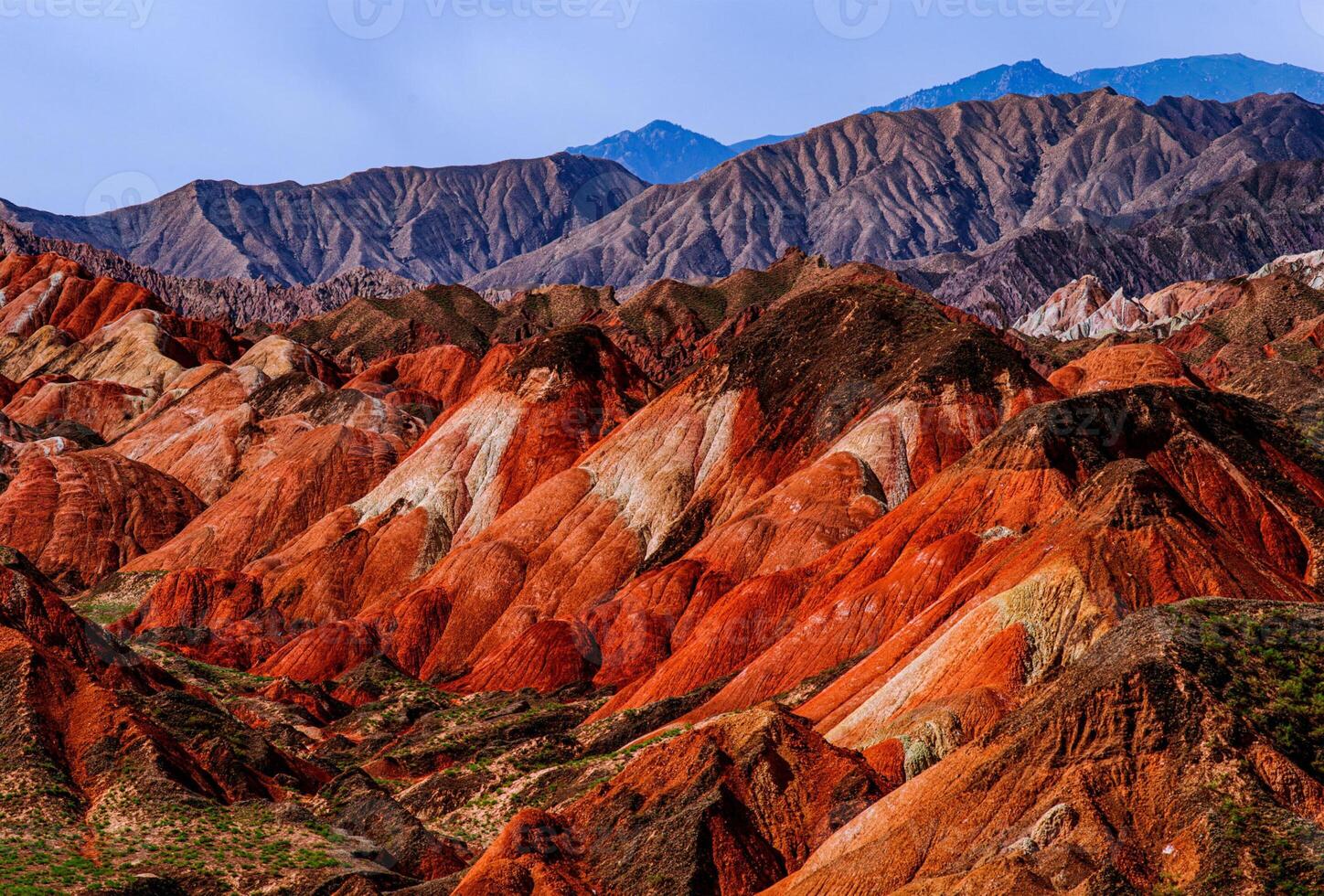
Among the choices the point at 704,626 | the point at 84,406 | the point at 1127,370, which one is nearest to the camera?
the point at 704,626

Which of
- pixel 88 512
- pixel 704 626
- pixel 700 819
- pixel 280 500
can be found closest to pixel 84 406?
pixel 88 512

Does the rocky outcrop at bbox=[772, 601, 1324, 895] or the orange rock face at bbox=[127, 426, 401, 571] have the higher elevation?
the orange rock face at bbox=[127, 426, 401, 571]

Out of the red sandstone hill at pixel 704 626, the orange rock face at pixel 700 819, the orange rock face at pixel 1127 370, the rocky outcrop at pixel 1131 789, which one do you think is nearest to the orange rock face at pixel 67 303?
the red sandstone hill at pixel 704 626

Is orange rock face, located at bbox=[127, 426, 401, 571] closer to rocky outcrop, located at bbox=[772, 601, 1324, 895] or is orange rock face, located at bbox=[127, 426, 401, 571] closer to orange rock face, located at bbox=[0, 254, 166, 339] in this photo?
rocky outcrop, located at bbox=[772, 601, 1324, 895]

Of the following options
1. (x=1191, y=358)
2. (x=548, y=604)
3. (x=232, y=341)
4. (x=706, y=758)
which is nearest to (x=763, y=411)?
(x=548, y=604)

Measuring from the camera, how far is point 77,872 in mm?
36500

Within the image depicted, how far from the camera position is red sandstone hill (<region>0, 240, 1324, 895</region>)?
30.3 metres

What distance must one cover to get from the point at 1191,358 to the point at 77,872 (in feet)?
486

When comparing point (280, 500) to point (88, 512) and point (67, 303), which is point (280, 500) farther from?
point (67, 303)

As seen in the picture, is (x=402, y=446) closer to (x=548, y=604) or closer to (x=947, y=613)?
(x=548, y=604)

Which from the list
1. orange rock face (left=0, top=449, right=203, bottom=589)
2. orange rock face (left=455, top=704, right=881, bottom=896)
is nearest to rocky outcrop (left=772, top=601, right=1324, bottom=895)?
orange rock face (left=455, top=704, right=881, bottom=896)

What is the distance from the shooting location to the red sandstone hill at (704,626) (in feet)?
99.5

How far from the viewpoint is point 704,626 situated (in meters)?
65.9

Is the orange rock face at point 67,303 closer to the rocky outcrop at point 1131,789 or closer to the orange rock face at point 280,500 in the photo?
the orange rock face at point 280,500
